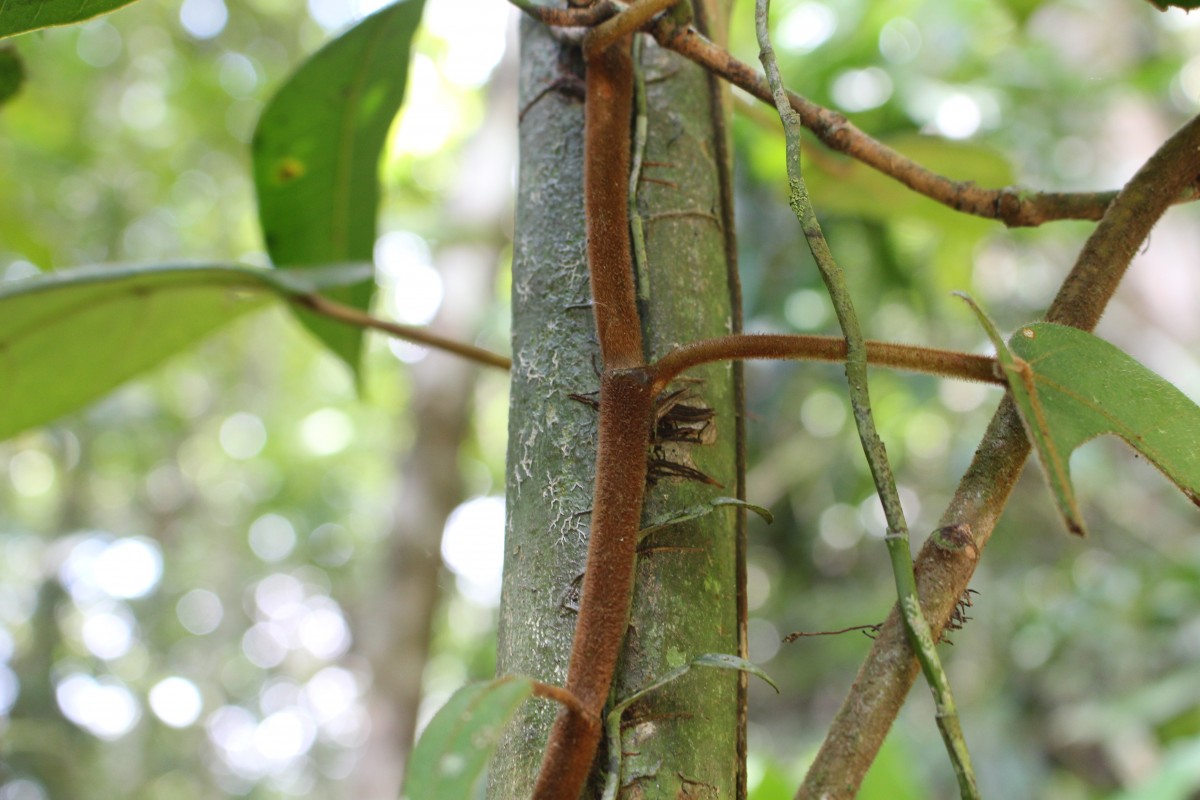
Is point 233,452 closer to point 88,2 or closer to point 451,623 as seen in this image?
point 451,623

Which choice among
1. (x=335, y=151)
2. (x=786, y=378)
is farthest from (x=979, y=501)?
(x=786, y=378)

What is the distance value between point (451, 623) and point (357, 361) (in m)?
8.41

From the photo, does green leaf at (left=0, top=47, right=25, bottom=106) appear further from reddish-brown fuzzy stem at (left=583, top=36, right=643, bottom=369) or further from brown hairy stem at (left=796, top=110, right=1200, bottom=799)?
brown hairy stem at (left=796, top=110, right=1200, bottom=799)

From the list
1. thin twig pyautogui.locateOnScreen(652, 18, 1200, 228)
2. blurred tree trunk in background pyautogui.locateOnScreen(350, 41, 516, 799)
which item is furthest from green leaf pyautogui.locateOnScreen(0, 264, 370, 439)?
blurred tree trunk in background pyautogui.locateOnScreen(350, 41, 516, 799)

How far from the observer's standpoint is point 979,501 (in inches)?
18.1

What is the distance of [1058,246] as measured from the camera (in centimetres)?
370

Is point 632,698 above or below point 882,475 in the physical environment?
below

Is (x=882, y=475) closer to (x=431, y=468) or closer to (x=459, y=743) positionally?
(x=459, y=743)

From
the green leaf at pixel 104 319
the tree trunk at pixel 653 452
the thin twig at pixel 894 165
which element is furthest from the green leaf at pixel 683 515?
the green leaf at pixel 104 319

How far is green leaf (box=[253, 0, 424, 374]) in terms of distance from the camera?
3.11ft

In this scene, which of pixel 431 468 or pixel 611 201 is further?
pixel 431 468

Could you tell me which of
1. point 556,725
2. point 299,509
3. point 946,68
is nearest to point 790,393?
point 946,68

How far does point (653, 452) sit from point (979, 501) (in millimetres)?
167

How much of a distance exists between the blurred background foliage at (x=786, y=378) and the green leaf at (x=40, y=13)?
51 centimetres
